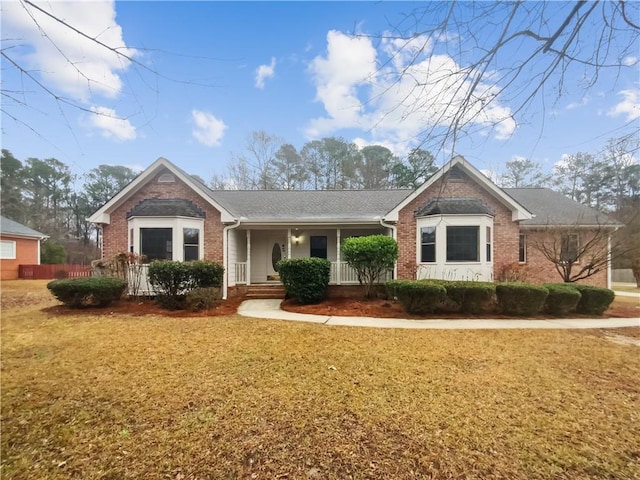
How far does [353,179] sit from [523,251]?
17020 millimetres

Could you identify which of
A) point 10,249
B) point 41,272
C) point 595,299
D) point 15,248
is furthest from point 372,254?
point 15,248

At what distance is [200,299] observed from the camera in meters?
9.48

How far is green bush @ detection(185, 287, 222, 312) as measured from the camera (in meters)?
9.41

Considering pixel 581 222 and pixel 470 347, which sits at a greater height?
pixel 581 222

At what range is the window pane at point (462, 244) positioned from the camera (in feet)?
37.1

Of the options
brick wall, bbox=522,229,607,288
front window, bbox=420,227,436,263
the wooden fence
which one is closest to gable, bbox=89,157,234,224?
front window, bbox=420,227,436,263

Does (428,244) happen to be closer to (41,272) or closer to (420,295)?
(420,295)

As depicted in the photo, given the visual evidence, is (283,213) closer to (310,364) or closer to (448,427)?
(310,364)

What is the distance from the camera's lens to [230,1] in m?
4.16

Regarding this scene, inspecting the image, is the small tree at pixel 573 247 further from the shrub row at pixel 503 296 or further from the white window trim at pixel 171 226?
the white window trim at pixel 171 226

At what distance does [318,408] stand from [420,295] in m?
5.97

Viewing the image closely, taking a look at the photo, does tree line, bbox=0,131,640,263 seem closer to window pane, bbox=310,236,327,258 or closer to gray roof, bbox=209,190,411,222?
gray roof, bbox=209,190,411,222

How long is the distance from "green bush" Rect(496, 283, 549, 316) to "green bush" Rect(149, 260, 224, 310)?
9.45 metres

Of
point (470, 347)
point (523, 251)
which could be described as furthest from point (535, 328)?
point (523, 251)
